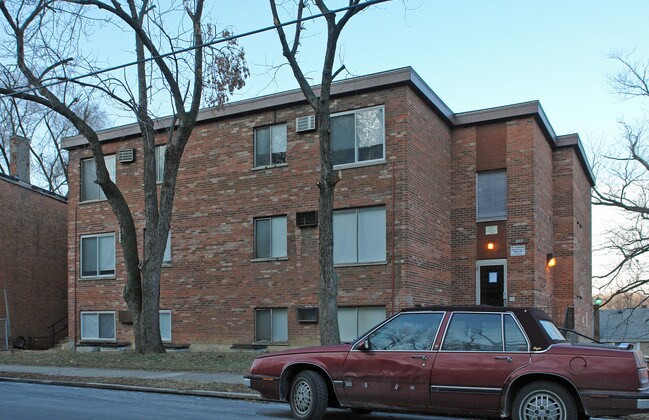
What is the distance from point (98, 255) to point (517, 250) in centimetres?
1438

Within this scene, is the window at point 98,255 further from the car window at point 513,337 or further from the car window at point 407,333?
the car window at point 513,337

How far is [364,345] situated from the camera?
342 inches

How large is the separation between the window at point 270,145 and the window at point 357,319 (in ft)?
16.3

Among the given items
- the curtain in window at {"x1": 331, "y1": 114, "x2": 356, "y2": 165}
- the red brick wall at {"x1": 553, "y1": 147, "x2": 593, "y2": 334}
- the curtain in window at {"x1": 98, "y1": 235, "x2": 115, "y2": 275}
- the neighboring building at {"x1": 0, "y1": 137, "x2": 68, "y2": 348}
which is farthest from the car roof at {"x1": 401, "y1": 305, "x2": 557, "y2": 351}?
the neighboring building at {"x1": 0, "y1": 137, "x2": 68, "y2": 348}

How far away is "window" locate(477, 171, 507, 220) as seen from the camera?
20469 mm

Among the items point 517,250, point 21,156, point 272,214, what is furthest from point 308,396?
point 21,156

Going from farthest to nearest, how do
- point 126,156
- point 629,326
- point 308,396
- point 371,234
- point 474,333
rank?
point 629,326
point 126,156
point 371,234
point 308,396
point 474,333

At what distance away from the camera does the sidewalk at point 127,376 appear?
492 inches

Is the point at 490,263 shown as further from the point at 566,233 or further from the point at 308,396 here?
the point at 308,396

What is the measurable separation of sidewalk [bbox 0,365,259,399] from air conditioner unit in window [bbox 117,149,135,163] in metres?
8.29

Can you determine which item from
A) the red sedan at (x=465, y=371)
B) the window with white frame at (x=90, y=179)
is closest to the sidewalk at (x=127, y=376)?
the red sedan at (x=465, y=371)

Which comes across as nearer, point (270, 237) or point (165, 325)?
point (270, 237)

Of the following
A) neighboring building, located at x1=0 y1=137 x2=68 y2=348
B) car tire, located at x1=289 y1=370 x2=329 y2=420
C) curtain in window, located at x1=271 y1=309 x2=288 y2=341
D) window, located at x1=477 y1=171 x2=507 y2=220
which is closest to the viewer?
car tire, located at x1=289 y1=370 x2=329 y2=420

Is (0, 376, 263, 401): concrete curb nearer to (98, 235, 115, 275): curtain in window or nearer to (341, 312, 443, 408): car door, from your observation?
(341, 312, 443, 408): car door
